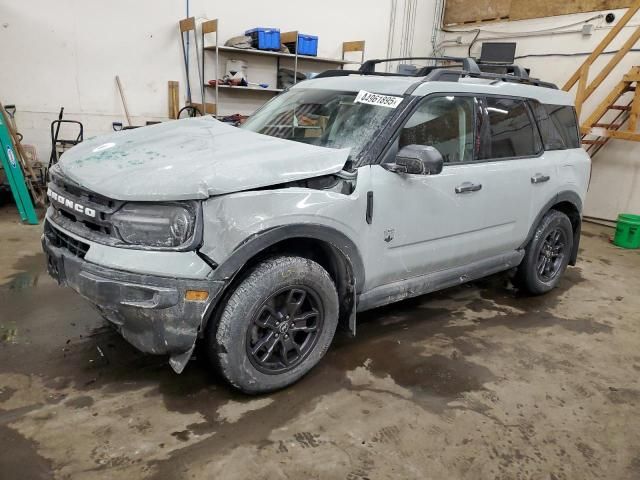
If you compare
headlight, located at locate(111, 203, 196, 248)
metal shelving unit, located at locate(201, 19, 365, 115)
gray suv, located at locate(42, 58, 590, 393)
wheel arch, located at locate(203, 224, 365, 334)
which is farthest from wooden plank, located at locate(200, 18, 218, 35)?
headlight, located at locate(111, 203, 196, 248)

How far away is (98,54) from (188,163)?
5.18 m

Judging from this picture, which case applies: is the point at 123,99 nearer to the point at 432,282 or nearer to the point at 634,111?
the point at 432,282

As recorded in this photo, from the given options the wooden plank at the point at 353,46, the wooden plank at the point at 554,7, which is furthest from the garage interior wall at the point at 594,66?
the wooden plank at the point at 353,46

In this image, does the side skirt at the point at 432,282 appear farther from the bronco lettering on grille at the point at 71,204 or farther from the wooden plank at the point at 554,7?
the wooden plank at the point at 554,7

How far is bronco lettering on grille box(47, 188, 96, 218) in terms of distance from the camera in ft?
7.00

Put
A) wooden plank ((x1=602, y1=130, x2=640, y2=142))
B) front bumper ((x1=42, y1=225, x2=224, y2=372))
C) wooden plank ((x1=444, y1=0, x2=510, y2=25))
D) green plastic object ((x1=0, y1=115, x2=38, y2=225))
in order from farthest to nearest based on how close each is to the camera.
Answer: wooden plank ((x1=444, y1=0, x2=510, y2=25)), wooden plank ((x1=602, y1=130, x2=640, y2=142)), green plastic object ((x1=0, y1=115, x2=38, y2=225)), front bumper ((x1=42, y1=225, x2=224, y2=372))

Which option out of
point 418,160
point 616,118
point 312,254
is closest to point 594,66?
point 616,118

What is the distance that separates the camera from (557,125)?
3.70m

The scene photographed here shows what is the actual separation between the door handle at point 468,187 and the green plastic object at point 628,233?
11.9 feet

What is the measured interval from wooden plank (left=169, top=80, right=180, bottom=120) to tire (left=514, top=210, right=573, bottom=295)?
17.0 feet

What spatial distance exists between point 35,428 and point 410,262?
2007 millimetres

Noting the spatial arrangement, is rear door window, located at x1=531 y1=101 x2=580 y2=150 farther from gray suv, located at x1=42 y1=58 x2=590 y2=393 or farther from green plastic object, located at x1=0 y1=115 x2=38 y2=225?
green plastic object, located at x1=0 y1=115 x2=38 y2=225

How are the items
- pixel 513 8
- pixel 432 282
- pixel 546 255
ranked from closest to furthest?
pixel 432 282 < pixel 546 255 < pixel 513 8

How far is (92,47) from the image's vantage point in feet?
20.6
